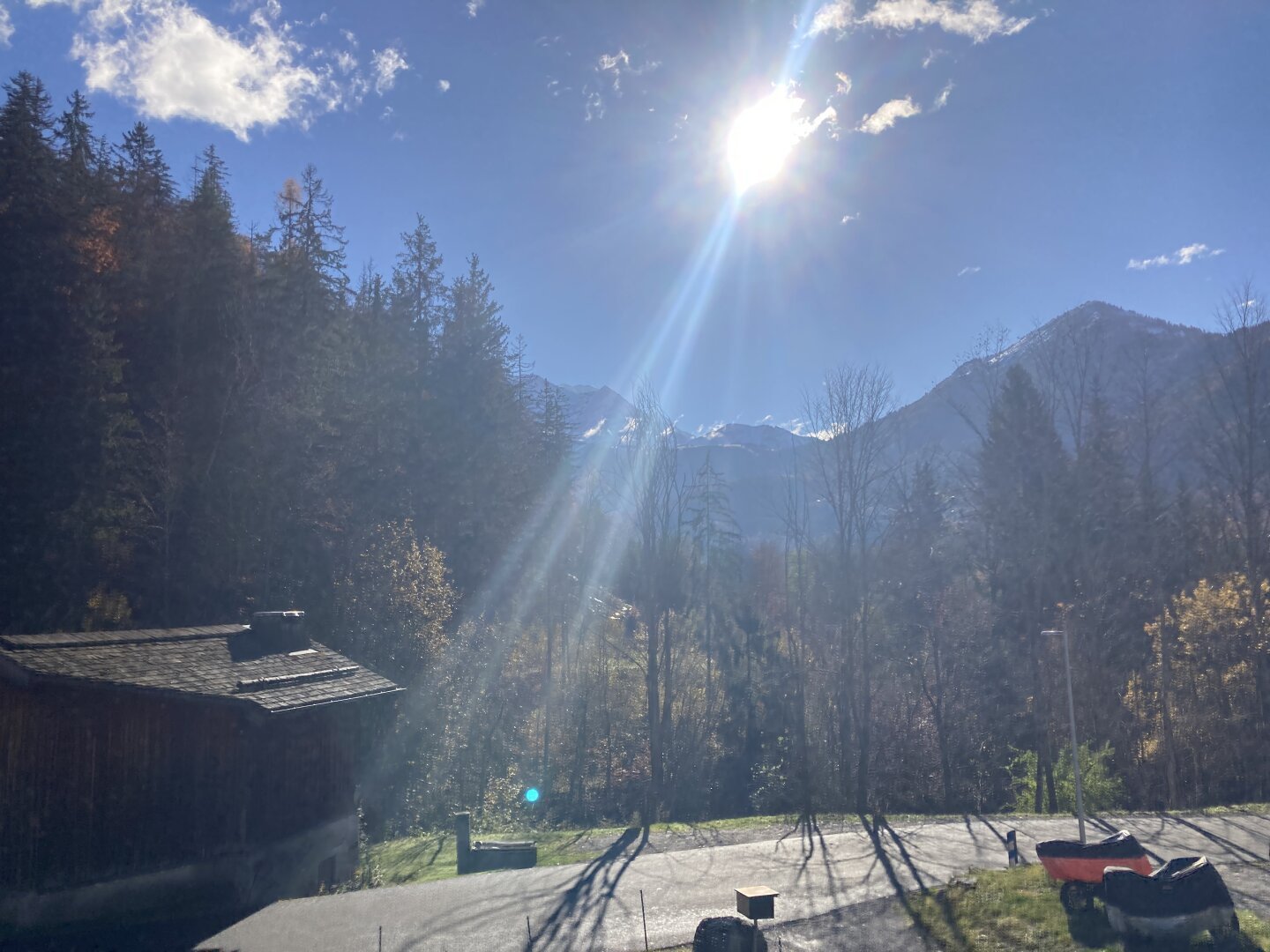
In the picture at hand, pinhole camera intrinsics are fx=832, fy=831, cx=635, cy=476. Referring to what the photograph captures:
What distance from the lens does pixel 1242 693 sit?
114 ft

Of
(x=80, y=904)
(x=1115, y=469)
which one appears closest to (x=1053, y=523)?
(x=1115, y=469)

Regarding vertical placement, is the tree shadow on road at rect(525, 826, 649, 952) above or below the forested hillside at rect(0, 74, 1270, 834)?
below

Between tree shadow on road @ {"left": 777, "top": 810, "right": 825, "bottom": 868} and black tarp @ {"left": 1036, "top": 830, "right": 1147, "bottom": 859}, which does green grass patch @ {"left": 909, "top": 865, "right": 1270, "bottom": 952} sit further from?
tree shadow on road @ {"left": 777, "top": 810, "right": 825, "bottom": 868}

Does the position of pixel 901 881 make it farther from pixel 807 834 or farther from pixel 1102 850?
pixel 807 834

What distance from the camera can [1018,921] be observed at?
13.7 m

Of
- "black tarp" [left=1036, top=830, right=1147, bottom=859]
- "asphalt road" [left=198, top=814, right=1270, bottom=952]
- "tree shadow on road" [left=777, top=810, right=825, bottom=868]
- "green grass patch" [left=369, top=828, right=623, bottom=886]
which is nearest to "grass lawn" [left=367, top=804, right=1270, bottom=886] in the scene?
"green grass patch" [left=369, top=828, right=623, bottom=886]

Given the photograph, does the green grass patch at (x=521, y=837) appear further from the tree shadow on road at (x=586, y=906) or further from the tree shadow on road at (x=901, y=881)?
the tree shadow on road at (x=901, y=881)

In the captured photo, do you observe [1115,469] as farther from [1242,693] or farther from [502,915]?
[502,915]

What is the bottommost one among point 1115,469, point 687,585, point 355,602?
point 355,602

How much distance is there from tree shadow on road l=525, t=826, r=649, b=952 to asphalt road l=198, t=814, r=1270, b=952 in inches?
1.4

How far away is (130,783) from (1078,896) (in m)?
16.4

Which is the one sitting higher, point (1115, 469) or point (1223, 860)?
point (1115, 469)

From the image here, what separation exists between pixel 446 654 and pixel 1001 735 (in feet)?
82.7

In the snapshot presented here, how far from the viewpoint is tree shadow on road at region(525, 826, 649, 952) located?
13.5 m
